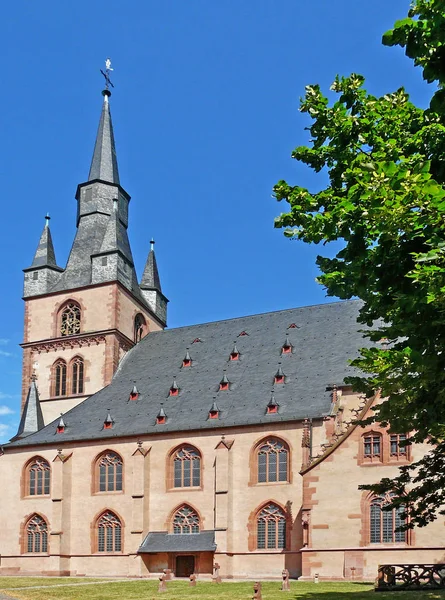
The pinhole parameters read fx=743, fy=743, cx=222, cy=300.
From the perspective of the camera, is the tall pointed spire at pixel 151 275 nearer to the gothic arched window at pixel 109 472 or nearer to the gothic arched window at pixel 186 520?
the gothic arched window at pixel 109 472

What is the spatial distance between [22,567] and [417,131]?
122 ft

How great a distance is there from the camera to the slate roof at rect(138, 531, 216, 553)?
120ft

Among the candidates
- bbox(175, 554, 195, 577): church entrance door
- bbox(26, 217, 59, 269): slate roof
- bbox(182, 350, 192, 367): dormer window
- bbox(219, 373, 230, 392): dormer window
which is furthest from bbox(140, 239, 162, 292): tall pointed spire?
bbox(175, 554, 195, 577): church entrance door

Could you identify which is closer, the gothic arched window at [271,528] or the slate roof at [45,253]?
the gothic arched window at [271,528]

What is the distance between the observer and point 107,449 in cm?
4097

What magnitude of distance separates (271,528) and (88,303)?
67.8 ft

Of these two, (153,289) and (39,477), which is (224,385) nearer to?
(39,477)

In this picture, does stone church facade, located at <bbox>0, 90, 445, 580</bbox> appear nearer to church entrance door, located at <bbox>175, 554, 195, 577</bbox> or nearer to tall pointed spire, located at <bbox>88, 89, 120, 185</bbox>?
church entrance door, located at <bbox>175, 554, 195, 577</bbox>

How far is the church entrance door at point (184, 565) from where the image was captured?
3741 centimetres

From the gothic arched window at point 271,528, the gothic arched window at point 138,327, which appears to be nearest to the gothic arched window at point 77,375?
the gothic arched window at point 138,327

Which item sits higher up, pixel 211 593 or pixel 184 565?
pixel 211 593

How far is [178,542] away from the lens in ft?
123

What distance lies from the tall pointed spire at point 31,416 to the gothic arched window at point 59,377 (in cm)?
127

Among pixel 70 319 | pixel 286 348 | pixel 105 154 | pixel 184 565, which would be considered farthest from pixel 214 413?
pixel 105 154
